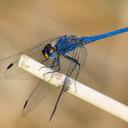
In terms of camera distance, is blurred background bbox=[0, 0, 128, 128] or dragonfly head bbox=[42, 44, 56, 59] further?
blurred background bbox=[0, 0, 128, 128]

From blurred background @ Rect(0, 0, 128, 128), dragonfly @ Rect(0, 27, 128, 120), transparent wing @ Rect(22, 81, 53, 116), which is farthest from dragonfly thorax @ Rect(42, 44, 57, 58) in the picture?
blurred background @ Rect(0, 0, 128, 128)

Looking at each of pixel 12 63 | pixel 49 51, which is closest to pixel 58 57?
pixel 49 51

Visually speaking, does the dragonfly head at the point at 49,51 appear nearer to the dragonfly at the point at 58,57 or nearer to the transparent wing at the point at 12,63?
the dragonfly at the point at 58,57

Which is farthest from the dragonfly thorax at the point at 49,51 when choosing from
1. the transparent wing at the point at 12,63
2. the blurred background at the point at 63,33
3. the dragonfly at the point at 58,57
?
the blurred background at the point at 63,33

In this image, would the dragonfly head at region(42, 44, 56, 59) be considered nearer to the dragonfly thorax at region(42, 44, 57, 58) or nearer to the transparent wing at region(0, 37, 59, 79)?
the dragonfly thorax at region(42, 44, 57, 58)

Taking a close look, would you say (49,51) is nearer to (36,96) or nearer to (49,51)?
(49,51)

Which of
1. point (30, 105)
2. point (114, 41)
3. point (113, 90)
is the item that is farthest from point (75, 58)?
point (114, 41)
